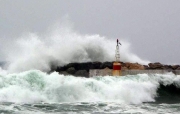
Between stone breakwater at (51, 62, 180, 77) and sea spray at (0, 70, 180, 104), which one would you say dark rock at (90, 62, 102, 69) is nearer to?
stone breakwater at (51, 62, 180, 77)

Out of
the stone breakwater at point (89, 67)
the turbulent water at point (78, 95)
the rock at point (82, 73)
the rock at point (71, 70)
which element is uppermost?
the stone breakwater at point (89, 67)

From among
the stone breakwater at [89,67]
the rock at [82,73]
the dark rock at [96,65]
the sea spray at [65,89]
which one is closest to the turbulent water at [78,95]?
the sea spray at [65,89]

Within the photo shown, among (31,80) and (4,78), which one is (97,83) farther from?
(4,78)

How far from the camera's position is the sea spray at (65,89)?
43.6 ft

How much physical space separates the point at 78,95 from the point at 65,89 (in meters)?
0.58

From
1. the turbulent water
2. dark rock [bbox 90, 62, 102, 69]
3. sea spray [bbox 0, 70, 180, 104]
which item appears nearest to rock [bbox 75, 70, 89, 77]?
dark rock [bbox 90, 62, 102, 69]

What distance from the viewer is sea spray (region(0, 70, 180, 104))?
43.6 ft

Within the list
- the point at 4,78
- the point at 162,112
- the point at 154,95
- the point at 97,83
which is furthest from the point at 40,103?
the point at 154,95

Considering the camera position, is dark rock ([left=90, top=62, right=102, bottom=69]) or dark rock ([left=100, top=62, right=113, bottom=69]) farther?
dark rock ([left=100, top=62, right=113, bottom=69])

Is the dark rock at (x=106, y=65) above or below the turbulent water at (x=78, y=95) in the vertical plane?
above

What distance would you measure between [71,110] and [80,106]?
0.92 m

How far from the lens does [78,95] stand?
14.3 meters

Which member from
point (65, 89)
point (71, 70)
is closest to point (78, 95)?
point (65, 89)

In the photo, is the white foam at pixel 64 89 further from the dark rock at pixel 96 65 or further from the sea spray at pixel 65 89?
the dark rock at pixel 96 65
